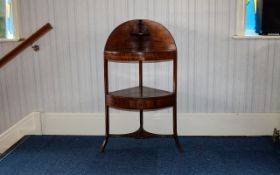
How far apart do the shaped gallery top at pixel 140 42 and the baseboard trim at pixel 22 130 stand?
96 cm

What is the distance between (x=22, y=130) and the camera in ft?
9.62

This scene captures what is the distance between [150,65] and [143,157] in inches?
30.6

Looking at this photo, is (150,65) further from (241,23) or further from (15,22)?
(15,22)

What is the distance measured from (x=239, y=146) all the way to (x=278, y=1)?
1.14 metres

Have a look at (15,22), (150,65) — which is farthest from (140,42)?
(15,22)

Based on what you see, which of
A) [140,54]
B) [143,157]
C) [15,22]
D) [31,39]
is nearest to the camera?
[140,54]

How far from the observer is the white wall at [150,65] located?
2711mm

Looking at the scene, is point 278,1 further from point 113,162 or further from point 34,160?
point 34,160

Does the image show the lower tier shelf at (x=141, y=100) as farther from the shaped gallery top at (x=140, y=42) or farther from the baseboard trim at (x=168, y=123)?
the baseboard trim at (x=168, y=123)

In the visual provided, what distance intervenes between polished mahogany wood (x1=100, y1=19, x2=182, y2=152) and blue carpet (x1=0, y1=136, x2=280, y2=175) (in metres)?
0.13

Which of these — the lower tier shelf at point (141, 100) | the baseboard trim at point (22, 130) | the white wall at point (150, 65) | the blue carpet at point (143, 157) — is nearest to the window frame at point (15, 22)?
the white wall at point (150, 65)

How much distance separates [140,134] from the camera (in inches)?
102

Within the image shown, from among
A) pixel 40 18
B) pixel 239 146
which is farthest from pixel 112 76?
pixel 239 146

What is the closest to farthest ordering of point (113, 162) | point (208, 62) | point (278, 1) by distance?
point (113, 162) < point (278, 1) < point (208, 62)
